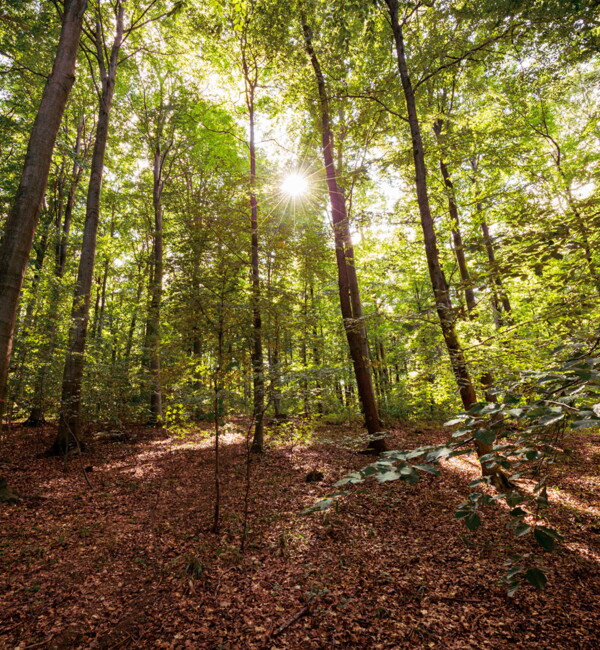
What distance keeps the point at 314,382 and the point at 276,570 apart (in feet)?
9.98

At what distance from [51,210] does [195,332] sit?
12.8 metres

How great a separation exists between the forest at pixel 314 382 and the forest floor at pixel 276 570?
37 mm

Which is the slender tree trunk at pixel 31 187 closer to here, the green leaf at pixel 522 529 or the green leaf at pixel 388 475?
the green leaf at pixel 388 475

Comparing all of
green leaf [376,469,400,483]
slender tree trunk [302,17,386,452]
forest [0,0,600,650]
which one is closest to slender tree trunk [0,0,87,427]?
forest [0,0,600,650]

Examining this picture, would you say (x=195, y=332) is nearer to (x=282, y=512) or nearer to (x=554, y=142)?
(x=282, y=512)

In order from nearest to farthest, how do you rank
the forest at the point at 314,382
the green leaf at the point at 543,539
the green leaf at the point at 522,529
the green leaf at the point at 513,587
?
the green leaf at the point at 513,587, the green leaf at the point at 543,539, the green leaf at the point at 522,529, the forest at the point at 314,382

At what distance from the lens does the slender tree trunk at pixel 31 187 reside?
3.71m

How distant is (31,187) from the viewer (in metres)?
4.01

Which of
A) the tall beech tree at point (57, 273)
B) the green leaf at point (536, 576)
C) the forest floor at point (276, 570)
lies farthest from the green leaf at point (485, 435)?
the tall beech tree at point (57, 273)

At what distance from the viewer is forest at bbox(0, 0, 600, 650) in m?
2.82

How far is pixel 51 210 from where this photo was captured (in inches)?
527

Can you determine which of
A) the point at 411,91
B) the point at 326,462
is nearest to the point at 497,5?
the point at 411,91

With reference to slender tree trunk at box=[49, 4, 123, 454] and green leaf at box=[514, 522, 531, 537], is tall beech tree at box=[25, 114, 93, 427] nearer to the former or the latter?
slender tree trunk at box=[49, 4, 123, 454]

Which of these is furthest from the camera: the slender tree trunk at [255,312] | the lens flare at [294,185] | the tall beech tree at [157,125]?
the tall beech tree at [157,125]
